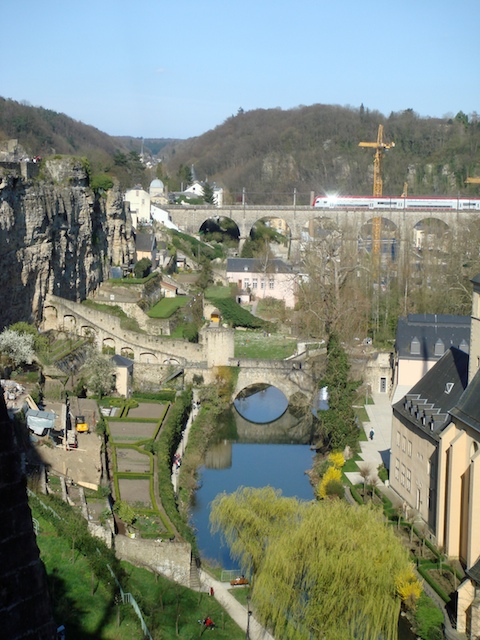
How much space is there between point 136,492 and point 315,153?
73.8m

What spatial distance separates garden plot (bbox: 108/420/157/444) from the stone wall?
19.5 feet

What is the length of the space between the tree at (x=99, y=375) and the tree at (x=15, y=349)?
1.67 meters

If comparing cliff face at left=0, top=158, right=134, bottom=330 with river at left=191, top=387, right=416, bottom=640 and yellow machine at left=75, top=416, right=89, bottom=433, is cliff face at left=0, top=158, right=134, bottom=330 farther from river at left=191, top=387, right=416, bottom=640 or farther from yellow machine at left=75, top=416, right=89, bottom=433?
river at left=191, top=387, right=416, bottom=640

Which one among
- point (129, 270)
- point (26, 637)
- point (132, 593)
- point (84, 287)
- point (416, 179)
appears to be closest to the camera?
point (26, 637)

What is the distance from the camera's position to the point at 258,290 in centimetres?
4350

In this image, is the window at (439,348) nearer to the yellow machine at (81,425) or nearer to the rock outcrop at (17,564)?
the yellow machine at (81,425)

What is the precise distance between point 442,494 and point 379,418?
9.26m

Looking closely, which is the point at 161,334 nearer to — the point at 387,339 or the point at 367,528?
the point at 387,339

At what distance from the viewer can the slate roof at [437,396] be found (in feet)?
56.5

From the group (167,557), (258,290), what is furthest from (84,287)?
(167,557)

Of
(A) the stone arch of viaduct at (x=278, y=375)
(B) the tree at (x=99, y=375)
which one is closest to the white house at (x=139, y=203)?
(A) the stone arch of viaduct at (x=278, y=375)

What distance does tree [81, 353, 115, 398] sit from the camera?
2495 cm

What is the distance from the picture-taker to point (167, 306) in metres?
35.6

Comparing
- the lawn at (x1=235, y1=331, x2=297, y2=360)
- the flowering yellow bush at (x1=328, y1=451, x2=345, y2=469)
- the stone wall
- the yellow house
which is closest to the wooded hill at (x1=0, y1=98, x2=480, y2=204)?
the lawn at (x1=235, y1=331, x2=297, y2=360)
